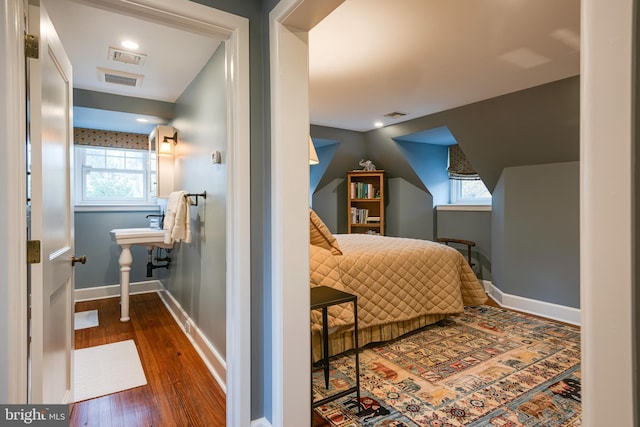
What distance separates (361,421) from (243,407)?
0.64m

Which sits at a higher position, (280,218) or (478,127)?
(478,127)

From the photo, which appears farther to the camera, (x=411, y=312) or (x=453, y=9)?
(x=411, y=312)

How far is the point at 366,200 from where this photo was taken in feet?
17.3

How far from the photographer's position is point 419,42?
2271 mm

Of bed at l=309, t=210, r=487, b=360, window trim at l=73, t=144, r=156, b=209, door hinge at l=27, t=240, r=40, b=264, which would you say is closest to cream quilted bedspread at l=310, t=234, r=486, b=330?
bed at l=309, t=210, r=487, b=360

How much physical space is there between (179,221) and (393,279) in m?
1.76

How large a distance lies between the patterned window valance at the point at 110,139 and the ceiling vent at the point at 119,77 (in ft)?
4.24

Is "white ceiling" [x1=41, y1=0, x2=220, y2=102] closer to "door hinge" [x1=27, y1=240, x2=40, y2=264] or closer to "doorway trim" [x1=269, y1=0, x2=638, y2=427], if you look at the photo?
"door hinge" [x1=27, y1=240, x2=40, y2=264]

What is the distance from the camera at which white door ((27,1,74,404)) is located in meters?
1.23

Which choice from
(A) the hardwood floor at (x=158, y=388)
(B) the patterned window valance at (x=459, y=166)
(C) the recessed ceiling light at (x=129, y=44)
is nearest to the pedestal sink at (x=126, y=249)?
(A) the hardwood floor at (x=158, y=388)

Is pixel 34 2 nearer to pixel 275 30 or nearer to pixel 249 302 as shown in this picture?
pixel 275 30

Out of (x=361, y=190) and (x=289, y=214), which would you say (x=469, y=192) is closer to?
(x=361, y=190)

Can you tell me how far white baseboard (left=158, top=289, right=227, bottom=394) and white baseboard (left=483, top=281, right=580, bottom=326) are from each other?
3.09 m

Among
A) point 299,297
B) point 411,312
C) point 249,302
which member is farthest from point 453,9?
point 411,312
